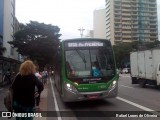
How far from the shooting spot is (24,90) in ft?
18.9

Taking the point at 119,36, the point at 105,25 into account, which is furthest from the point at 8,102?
the point at 105,25

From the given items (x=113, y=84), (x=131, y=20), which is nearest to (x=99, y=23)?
(x=131, y=20)

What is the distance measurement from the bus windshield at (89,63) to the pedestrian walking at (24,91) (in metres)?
6.72

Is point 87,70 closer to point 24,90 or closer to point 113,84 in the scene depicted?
point 113,84

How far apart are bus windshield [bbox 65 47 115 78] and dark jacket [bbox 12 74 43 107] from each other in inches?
265

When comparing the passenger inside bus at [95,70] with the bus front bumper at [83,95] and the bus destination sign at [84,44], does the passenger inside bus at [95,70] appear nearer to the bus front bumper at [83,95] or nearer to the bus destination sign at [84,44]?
the bus front bumper at [83,95]

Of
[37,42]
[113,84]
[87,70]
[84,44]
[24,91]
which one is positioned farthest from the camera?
[37,42]

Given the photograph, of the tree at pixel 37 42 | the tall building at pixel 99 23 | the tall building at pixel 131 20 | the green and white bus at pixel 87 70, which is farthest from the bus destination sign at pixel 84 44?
the tall building at pixel 99 23

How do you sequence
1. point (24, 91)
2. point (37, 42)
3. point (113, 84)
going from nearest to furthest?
1. point (24, 91)
2. point (113, 84)
3. point (37, 42)

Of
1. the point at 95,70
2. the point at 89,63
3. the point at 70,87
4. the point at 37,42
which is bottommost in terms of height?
the point at 70,87

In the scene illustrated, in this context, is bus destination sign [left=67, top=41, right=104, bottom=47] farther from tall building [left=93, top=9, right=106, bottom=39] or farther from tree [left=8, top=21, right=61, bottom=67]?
tall building [left=93, top=9, right=106, bottom=39]

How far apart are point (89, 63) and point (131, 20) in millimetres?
139066

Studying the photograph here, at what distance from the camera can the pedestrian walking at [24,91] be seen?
5727mm

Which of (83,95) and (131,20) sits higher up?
(131,20)
